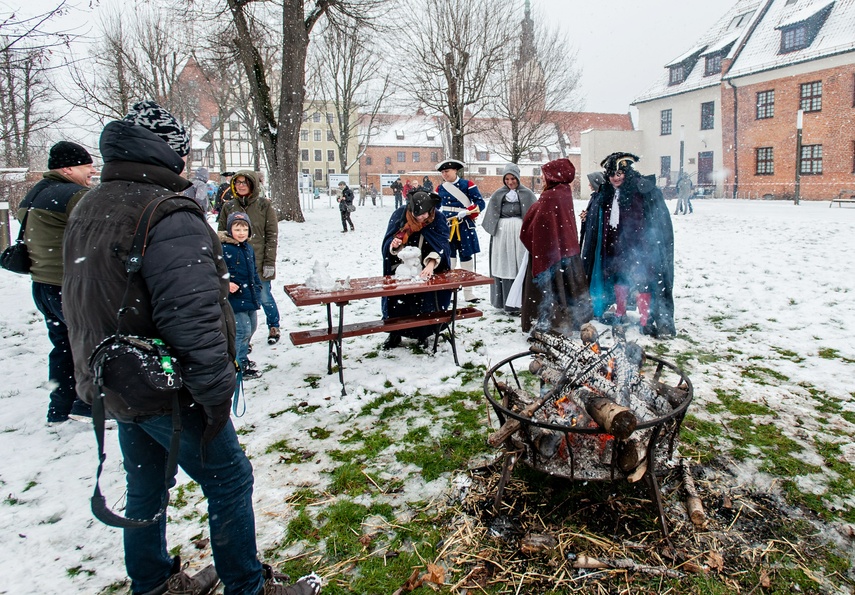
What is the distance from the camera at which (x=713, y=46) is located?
106 feet

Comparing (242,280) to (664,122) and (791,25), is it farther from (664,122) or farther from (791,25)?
(664,122)

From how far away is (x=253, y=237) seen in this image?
5.76 metres

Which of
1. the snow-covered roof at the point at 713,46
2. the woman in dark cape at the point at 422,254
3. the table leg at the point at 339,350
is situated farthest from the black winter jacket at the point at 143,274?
the snow-covered roof at the point at 713,46

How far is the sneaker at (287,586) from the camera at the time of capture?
218 centimetres

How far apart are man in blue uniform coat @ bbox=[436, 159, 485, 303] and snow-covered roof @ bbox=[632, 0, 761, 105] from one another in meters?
31.4

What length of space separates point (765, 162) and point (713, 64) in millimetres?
7607

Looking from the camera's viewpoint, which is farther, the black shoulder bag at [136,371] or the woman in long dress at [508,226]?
the woman in long dress at [508,226]

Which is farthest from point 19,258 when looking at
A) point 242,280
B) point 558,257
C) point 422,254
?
point 558,257

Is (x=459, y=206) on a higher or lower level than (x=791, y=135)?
lower

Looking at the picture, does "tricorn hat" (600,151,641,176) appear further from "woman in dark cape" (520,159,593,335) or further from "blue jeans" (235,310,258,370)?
"blue jeans" (235,310,258,370)

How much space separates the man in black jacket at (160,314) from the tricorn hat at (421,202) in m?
3.13

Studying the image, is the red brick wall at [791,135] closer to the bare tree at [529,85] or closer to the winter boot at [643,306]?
the bare tree at [529,85]

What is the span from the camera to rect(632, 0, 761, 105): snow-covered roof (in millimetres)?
31109

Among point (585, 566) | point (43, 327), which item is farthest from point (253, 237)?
point (585, 566)
